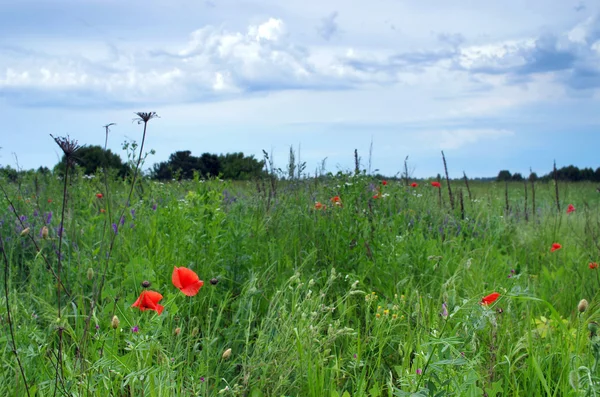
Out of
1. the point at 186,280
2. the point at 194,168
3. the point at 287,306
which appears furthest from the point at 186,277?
the point at 194,168

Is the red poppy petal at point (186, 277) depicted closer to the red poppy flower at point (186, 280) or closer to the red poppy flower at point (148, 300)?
the red poppy flower at point (186, 280)

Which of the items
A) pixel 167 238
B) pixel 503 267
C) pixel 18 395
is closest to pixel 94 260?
pixel 167 238

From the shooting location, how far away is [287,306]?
3293mm

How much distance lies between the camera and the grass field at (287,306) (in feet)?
6.59

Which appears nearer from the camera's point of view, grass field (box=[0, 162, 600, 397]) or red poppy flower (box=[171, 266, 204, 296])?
grass field (box=[0, 162, 600, 397])

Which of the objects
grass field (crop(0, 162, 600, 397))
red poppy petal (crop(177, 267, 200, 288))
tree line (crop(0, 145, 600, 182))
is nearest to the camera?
grass field (crop(0, 162, 600, 397))

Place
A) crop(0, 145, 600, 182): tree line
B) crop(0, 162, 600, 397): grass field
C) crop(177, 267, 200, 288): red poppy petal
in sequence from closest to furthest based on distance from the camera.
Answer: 1. crop(0, 162, 600, 397): grass field
2. crop(177, 267, 200, 288): red poppy petal
3. crop(0, 145, 600, 182): tree line

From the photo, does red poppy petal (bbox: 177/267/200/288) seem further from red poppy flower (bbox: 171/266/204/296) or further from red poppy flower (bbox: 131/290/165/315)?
red poppy flower (bbox: 131/290/165/315)

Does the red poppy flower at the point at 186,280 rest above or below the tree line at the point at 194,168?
below

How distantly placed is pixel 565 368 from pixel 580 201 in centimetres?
1102

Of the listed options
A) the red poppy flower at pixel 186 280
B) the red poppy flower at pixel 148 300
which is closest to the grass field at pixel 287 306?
the red poppy flower at pixel 148 300

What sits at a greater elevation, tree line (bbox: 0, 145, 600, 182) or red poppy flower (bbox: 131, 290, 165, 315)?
tree line (bbox: 0, 145, 600, 182)

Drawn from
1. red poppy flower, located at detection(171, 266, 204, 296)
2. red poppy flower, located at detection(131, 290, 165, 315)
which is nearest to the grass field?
red poppy flower, located at detection(131, 290, 165, 315)

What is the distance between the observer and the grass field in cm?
201
